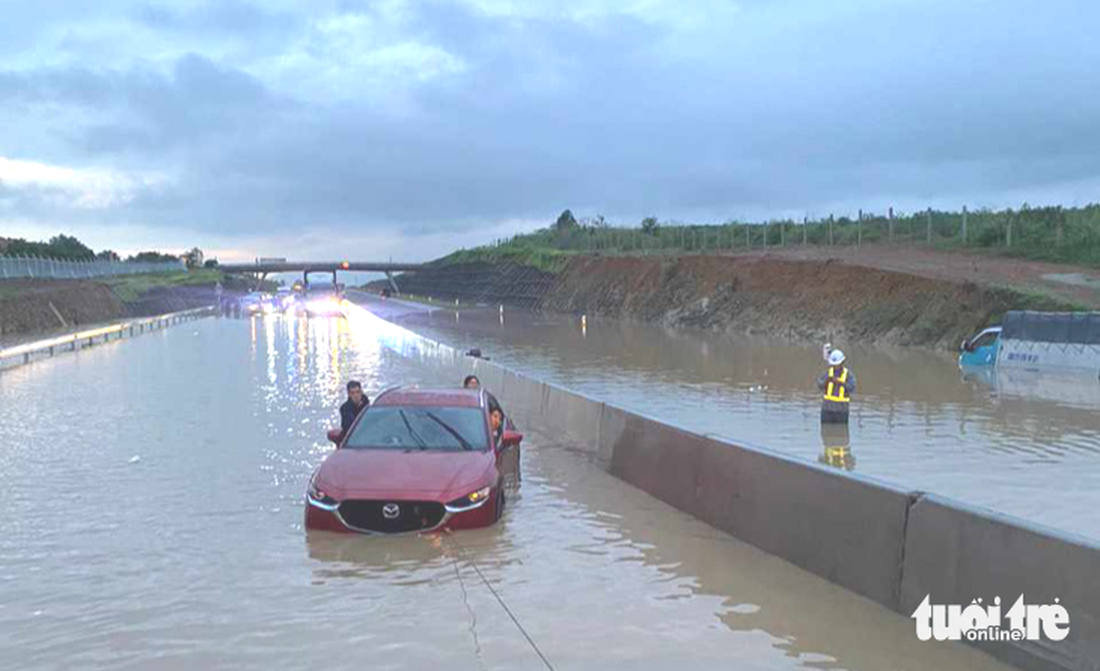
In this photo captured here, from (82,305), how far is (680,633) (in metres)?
66.3

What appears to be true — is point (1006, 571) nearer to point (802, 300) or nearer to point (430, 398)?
point (430, 398)

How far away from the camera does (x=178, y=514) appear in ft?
35.9

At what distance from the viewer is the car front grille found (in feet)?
31.7

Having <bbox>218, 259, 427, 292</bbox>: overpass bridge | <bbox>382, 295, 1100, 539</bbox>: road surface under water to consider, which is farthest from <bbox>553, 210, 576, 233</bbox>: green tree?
<bbox>382, 295, 1100, 539</bbox>: road surface under water

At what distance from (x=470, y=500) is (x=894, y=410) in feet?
43.1

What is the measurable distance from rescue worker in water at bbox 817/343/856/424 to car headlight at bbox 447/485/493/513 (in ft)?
24.9

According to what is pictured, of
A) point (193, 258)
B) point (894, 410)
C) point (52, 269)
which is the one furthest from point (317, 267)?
point (894, 410)

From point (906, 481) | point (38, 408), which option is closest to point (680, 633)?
point (906, 481)

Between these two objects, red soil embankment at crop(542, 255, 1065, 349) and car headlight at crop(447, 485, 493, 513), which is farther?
red soil embankment at crop(542, 255, 1065, 349)

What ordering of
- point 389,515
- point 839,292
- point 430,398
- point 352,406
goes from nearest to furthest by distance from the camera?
point 389,515
point 430,398
point 352,406
point 839,292

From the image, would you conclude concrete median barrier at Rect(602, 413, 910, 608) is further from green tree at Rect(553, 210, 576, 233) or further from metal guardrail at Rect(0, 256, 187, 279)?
green tree at Rect(553, 210, 576, 233)

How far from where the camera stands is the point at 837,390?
16.4m

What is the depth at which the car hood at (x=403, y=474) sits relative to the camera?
32.0 feet

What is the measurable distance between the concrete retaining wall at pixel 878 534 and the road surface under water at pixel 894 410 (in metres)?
1.55
